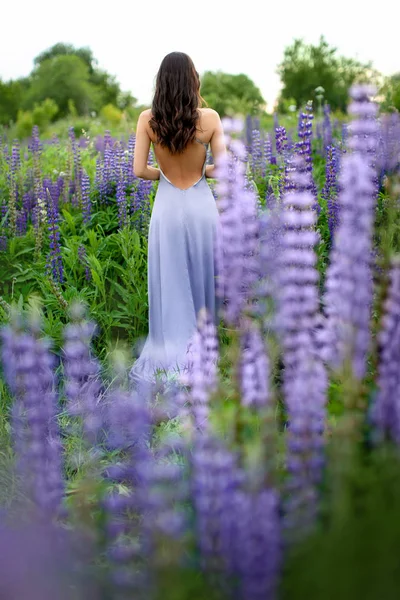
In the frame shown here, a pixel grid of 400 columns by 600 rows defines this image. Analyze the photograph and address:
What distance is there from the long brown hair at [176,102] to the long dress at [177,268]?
317 mm

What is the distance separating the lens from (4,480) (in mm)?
3342

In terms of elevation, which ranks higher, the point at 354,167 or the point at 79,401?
the point at 354,167

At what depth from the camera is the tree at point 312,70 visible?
3494 centimetres

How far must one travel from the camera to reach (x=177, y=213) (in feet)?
15.4

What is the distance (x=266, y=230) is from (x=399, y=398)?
2.30 meters

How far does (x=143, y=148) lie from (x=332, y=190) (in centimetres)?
155

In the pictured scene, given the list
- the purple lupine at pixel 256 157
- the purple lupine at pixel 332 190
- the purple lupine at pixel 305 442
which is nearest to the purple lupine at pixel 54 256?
the purple lupine at pixel 332 190

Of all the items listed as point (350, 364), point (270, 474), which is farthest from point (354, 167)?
point (270, 474)

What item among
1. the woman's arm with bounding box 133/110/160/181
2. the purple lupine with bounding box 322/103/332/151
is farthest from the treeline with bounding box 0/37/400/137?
the woman's arm with bounding box 133/110/160/181

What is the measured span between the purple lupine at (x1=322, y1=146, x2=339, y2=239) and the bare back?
3.34 ft

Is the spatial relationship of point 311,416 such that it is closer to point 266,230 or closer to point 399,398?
point 399,398

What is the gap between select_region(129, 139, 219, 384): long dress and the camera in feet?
15.4

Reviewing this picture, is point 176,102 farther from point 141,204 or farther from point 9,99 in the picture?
point 9,99

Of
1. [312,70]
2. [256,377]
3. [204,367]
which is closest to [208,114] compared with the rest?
[204,367]
